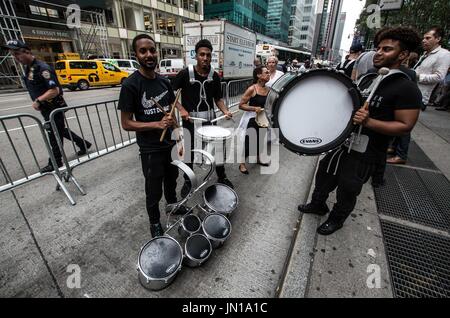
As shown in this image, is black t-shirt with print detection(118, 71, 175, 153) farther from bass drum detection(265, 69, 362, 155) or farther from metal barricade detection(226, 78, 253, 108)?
metal barricade detection(226, 78, 253, 108)

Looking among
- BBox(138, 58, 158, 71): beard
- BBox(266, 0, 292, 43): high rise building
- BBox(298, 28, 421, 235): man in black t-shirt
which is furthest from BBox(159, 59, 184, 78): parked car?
BBox(266, 0, 292, 43): high rise building

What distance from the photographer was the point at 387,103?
77.7 inches

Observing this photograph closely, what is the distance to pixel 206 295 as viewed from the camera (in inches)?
77.7

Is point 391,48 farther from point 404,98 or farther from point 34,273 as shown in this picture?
point 34,273

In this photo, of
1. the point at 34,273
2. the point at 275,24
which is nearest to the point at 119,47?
the point at 34,273

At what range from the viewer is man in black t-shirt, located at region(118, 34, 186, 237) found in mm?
2068

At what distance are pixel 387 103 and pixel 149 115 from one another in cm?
227

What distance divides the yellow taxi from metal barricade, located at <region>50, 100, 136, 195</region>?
312 inches

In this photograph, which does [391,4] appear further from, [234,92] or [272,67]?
[272,67]

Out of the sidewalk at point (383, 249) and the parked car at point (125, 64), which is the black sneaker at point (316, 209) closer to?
the sidewalk at point (383, 249)

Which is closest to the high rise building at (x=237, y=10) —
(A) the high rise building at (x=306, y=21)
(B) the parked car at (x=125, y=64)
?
(B) the parked car at (x=125, y=64)

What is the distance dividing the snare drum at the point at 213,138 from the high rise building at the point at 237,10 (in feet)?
148

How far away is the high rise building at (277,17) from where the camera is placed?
73688 mm
